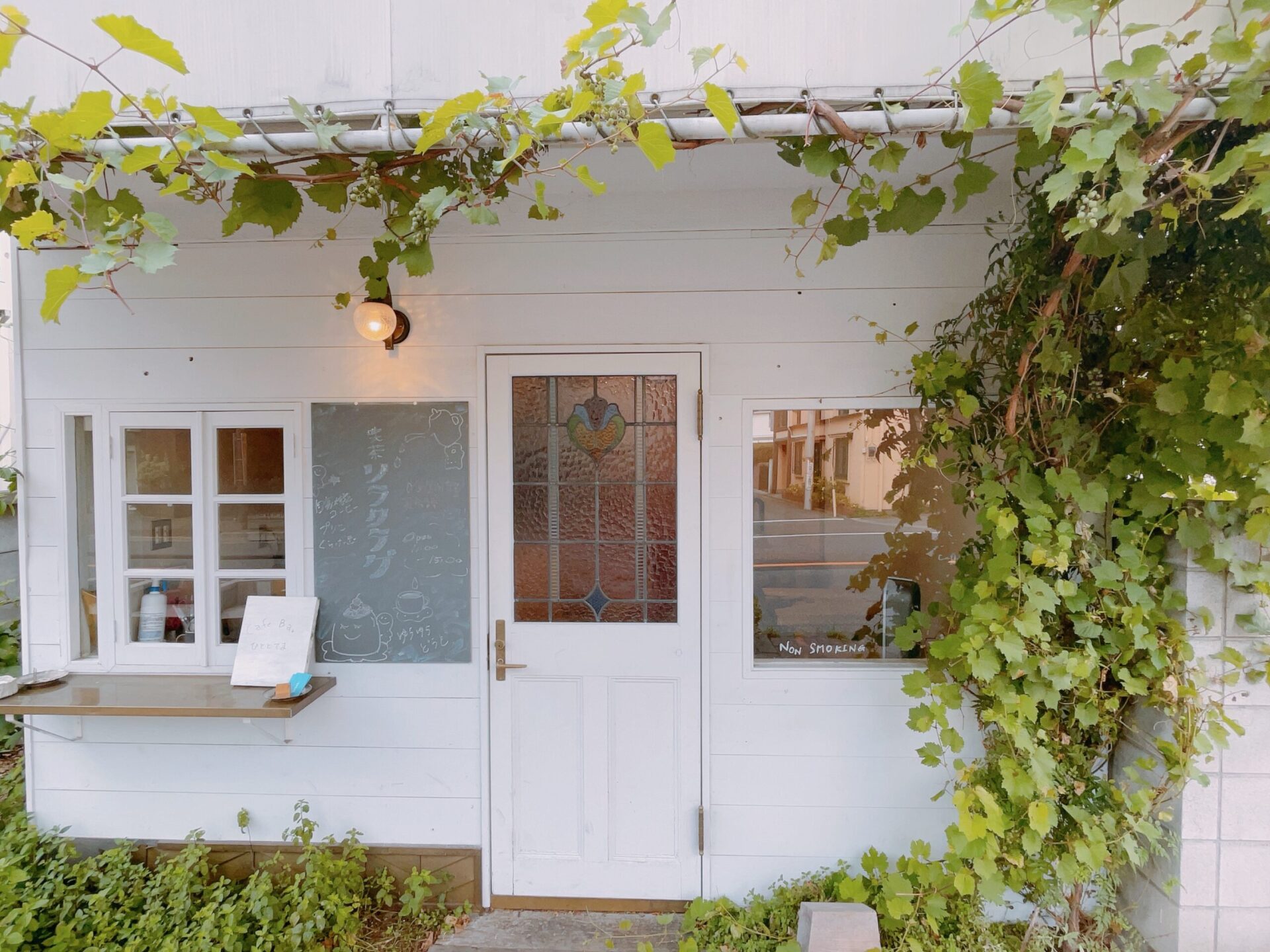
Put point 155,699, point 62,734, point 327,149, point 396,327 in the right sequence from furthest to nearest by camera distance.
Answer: point 62,734
point 396,327
point 155,699
point 327,149

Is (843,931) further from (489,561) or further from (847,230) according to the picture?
(847,230)

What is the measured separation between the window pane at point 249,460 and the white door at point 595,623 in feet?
3.06

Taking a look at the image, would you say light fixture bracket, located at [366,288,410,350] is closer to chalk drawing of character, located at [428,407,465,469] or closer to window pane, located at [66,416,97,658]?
chalk drawing of character, located at [428,407,465,469]

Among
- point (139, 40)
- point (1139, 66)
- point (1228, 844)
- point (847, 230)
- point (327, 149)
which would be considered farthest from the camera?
point (1228, 844)

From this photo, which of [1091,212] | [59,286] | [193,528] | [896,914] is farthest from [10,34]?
[896,914]

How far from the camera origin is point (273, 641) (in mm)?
2574

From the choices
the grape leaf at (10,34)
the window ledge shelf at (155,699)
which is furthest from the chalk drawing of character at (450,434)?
the grape leaf at (10,34)

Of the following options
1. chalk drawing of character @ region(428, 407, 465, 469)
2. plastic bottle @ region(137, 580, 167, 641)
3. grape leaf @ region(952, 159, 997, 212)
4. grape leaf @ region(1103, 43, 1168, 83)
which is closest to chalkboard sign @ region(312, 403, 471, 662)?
chalk drawing of character @ region(428, 407, 465, 469)

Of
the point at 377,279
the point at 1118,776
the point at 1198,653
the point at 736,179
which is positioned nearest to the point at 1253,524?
the point at 1198,653

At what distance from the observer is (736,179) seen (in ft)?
7.88

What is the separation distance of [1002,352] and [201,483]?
316cm

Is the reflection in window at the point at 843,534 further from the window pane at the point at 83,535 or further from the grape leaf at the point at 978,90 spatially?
the window pane at the point at 83,535

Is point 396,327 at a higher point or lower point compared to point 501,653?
higher

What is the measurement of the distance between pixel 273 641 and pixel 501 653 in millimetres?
907
